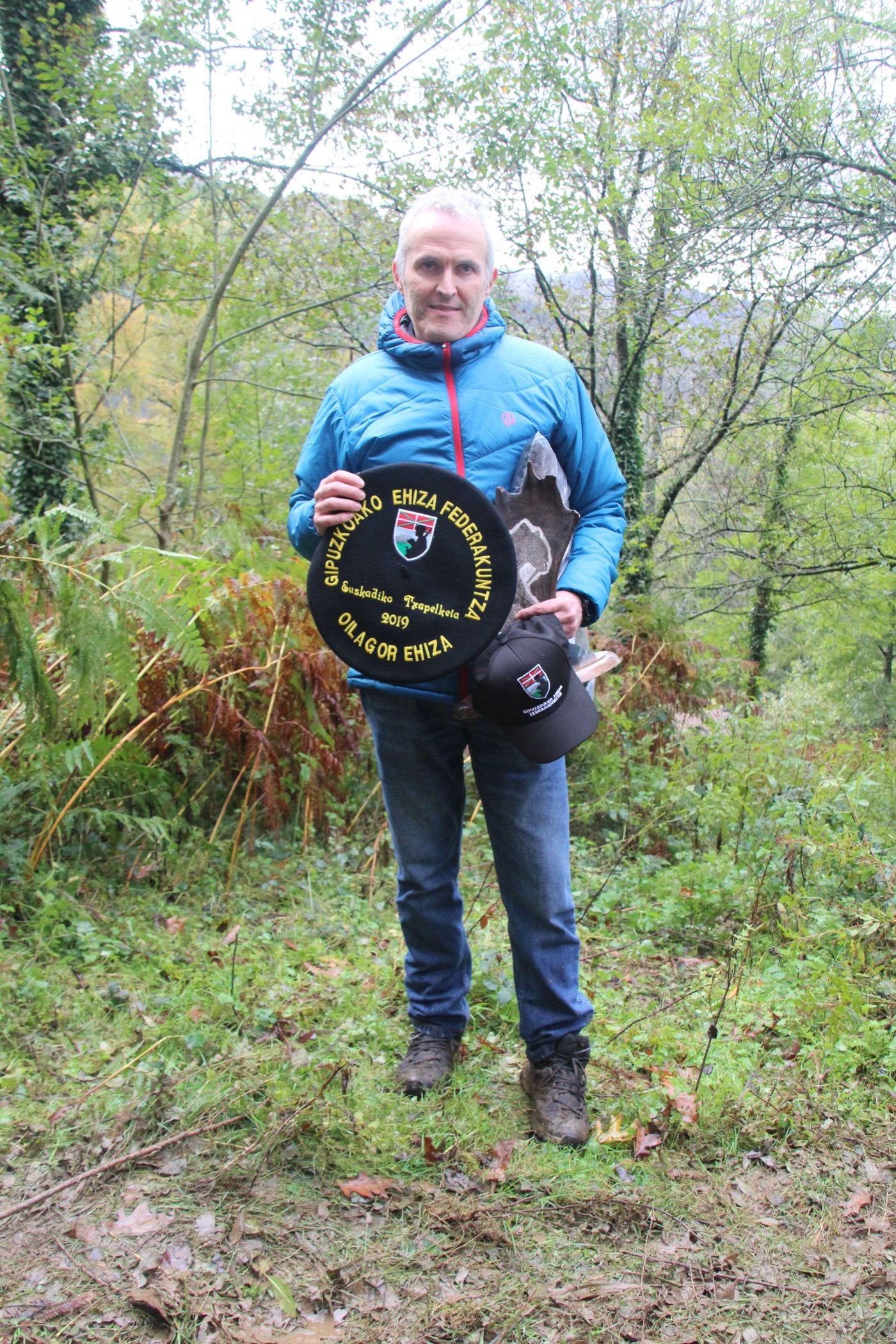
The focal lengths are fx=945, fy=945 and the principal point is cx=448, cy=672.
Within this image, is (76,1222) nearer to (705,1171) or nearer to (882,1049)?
(705,1171)

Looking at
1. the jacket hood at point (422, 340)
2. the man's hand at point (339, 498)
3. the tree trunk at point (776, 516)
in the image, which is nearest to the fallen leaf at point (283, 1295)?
the man's hand at point (339, 498)

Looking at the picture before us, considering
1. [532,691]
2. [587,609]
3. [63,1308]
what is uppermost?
[587,609]

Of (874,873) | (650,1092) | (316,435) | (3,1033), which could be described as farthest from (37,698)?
(874,873)

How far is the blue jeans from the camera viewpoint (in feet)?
8.30

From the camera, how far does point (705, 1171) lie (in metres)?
2.38

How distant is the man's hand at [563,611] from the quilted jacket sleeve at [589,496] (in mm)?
57

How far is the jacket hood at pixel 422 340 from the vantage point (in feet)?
7.98

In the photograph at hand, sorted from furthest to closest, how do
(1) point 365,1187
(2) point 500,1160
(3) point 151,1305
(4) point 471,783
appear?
(4) point 471,783 → (2) point 500,1160 → (1) point 365,1187 → (3) point 151,1305

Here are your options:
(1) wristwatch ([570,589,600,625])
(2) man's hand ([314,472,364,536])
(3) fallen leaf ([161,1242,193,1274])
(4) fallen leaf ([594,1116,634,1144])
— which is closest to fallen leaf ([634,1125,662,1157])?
(4) fallen leaf ([594,1116,634,1144])

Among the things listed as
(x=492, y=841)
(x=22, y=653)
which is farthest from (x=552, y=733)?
(x=22, y=653)

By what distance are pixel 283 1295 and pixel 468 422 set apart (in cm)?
200

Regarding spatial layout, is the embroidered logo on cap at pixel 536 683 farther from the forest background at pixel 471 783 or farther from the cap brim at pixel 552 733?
the forest background at pixel 471 783

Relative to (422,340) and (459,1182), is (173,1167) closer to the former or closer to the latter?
(459,1182)

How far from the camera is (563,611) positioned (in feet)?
7.99
